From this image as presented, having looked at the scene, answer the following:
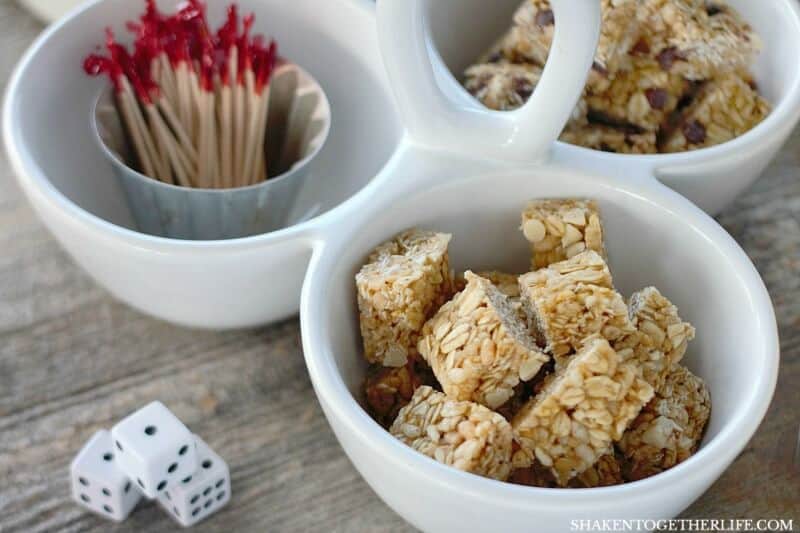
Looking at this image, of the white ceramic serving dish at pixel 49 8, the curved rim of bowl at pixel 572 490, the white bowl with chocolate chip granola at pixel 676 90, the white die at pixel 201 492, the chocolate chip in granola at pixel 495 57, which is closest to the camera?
the curved rim of bowl at pixel 572 490

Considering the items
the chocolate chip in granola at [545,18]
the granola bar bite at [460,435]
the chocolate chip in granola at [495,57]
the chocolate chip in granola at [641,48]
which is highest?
the chocolate chip in granola at [545,18]

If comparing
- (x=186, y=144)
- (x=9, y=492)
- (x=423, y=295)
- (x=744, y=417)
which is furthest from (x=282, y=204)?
(x=744, y=417)

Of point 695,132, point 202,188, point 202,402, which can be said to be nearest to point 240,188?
point 202,188

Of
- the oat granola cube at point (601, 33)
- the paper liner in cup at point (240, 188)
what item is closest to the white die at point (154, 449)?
the paper liner in cup at point (240, 188)

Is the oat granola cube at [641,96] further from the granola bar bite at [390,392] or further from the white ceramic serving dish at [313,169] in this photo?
the granola bar bite at [390,392]

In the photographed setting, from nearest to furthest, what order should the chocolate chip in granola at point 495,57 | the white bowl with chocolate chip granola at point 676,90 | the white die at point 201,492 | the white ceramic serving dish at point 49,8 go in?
the white die at point 201,492, the white bowl with chocolate chip granola at point 676,90, the chocolate chip in granola at point 495,57, the white ceramic serving dish at point 49,8

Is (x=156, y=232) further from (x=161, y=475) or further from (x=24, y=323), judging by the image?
(x=161, y=475)
